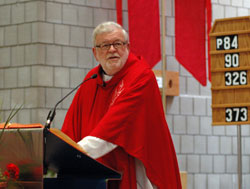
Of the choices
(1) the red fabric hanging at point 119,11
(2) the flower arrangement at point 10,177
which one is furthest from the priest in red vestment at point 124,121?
(1) the red fabric hanging at point 119,11

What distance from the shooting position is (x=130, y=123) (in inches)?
138

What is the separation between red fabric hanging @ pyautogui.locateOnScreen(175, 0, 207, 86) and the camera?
7727mm

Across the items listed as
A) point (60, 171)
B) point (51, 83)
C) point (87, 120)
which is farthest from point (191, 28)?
point (60, 171)

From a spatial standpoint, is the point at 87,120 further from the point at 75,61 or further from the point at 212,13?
the point at 212,13

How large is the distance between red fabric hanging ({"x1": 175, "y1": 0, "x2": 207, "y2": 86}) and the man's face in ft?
13.3

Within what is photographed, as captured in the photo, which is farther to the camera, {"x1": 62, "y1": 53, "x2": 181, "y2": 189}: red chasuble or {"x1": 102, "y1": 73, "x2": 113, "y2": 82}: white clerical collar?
{"x1": 102, "y1": 73, "x2": 113, "y2": 82}: white clerical collar

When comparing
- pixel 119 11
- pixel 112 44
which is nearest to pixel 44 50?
pixel 119 11

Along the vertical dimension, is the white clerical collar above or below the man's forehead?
below

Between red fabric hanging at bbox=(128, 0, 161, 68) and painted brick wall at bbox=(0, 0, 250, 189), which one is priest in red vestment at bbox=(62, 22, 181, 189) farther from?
red fabric hanging at bbox=(128, 0, 161, 68)

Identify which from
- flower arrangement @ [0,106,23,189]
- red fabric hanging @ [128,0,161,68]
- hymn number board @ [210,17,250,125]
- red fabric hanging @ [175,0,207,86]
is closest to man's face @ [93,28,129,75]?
flower arrangement @ [0,106,23,189]

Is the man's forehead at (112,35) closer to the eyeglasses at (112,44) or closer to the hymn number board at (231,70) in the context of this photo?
the eyeglasses at (112,44)

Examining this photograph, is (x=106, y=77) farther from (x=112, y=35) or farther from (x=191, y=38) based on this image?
(x=191, y=38)

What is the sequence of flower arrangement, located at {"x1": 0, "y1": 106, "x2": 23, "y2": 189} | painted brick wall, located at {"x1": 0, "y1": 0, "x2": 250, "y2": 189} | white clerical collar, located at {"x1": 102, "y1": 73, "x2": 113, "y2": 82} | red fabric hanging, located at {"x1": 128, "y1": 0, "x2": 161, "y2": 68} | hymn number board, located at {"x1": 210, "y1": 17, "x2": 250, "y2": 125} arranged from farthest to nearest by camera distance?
red fabric hanging, located at {"x1": 128, "y1": 0, "x2": 161, "y2": 68} → painted brick wall, located at {"x1": 0, "y1": 0, "x2": 250, "y2": 189} → hymn number board, located at {"x1": 210, "y1": 17, "x2": 250, "y2": 125} → white clerical collar, located at {"x1": 102, "y1": 73, "x2": 113, "y2": 82} → flower arrangement, located at {"x1": 0, "y1": 106, "x2": 23, "y2": 189}

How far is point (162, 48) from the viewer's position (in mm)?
7668
